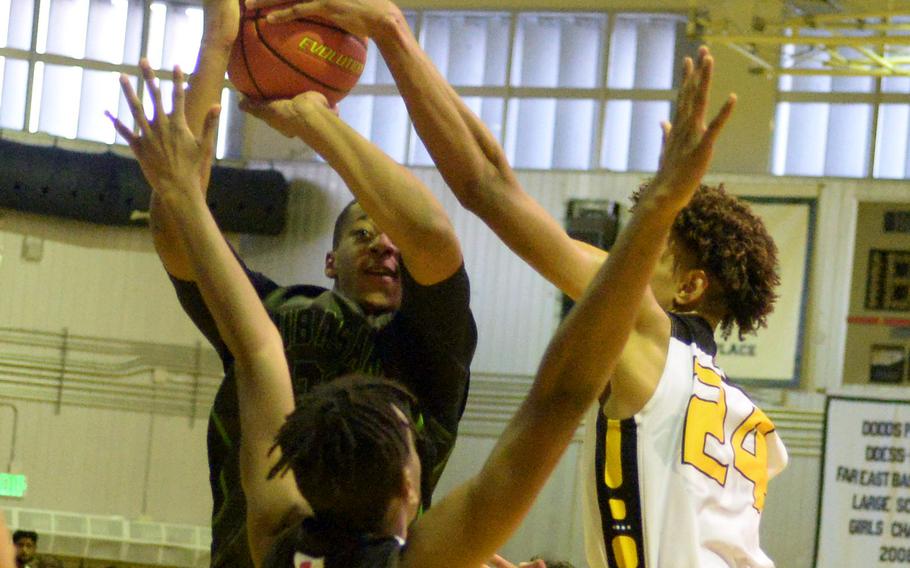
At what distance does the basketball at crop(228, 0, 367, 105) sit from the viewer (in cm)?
281

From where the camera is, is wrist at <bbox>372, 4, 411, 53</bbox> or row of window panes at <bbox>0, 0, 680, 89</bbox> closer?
wrist at <bbox>372, 4, 411, 53</bbox>

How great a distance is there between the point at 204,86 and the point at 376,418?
106 centimetres

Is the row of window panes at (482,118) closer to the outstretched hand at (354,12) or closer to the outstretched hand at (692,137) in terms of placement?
the outstretched hand at (354,12)

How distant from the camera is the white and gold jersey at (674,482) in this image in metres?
2.74

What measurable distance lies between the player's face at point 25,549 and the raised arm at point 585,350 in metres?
10.5

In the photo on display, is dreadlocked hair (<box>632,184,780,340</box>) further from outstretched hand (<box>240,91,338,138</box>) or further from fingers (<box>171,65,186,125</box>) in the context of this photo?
fingers (<box>171,65,186,125</box>)

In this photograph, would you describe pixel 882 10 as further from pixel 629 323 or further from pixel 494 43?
pixel 629 323

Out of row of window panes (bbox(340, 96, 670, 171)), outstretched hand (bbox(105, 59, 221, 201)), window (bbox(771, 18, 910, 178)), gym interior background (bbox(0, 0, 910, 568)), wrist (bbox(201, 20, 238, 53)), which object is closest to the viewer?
outstretched hand (bbox(105, 59, 221, 201))

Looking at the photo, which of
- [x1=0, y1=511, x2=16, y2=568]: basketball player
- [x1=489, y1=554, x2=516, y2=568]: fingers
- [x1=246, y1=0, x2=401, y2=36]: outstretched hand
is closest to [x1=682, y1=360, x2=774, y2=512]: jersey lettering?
[x1=489, y1=554, x2=516, y2=568]: fingers

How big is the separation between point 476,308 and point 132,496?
168 inches

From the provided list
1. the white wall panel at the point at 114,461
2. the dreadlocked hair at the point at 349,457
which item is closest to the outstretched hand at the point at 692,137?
the dreadlocked hair at the point at 349,457

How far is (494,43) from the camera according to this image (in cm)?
1392

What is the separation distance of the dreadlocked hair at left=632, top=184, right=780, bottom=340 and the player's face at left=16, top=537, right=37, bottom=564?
31.1 feet

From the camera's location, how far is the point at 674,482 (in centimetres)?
276
